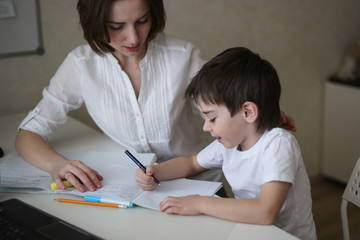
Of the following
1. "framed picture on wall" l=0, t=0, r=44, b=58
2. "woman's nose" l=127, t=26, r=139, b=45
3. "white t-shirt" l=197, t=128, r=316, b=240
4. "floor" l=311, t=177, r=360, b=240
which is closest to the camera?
"white t-shirt" l=197, t=128, r=316, b=240

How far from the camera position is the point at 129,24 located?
1.28 m

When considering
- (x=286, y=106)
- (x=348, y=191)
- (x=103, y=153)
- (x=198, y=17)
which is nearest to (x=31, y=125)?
(x=103, y=153)

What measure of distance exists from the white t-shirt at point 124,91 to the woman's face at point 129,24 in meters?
0.16

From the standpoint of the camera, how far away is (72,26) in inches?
76.9

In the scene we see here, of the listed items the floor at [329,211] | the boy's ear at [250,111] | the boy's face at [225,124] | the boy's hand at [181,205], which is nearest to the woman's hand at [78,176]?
the boy's hand at [181,205]

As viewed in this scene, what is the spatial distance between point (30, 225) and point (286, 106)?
210 centimetres

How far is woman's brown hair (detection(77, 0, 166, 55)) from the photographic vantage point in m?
1.26

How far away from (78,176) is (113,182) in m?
0.09

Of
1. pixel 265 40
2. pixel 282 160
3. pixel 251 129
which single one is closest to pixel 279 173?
pixel 282 160

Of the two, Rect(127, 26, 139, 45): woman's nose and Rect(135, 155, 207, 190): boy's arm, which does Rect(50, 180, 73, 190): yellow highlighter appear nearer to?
Rect(135, 155, 207, 190): boy's arm

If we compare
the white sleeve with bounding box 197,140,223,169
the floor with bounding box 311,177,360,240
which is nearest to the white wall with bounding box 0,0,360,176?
the floor with bounding box 311,177,360,240

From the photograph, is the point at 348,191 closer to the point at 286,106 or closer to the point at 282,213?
the point at 282,213

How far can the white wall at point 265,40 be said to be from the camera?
6.31 feet

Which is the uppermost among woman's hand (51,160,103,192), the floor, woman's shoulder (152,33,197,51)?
woman's shoulder (152,33,197,51)
